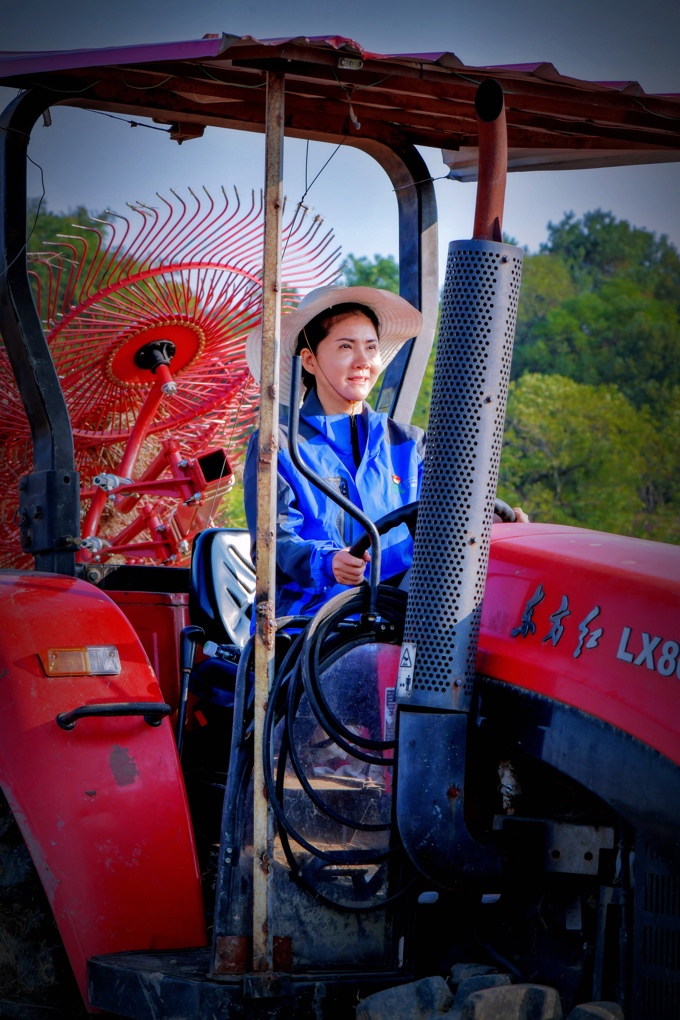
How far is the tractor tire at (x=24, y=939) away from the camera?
2.36 metres

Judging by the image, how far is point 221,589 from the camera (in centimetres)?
303

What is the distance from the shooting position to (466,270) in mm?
2033

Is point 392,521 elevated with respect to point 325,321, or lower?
lower

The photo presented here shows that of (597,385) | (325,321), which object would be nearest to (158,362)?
(325,321)

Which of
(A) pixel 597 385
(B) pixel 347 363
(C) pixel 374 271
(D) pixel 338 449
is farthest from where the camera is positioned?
(A) pixel 597 385

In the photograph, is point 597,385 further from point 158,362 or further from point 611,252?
point 158,362

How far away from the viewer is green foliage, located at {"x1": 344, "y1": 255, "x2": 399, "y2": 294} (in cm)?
1803

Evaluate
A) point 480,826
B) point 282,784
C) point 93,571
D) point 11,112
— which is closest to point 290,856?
point 282,784

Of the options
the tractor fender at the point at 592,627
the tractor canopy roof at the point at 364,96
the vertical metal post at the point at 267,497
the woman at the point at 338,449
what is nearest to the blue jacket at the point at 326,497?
the woman at the point at 338,449

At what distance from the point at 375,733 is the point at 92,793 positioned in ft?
1.84

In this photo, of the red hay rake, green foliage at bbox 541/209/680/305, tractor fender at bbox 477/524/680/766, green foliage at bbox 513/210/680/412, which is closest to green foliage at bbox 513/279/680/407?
green foliage at bbox 513/210/680/412

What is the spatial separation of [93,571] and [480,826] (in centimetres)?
119

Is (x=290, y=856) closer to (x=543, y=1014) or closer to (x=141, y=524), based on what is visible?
(x=543, y=1014)

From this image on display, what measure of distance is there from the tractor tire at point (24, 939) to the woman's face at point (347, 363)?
1.21 meters
